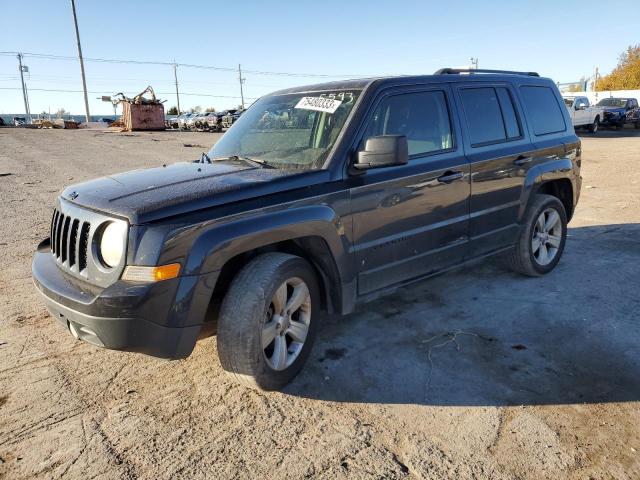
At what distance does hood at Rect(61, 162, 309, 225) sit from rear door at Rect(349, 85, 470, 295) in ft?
2.10

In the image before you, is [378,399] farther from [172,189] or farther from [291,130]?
[291,130]

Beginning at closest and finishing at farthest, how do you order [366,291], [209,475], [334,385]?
[209,475] < [334,385] < [366,291]

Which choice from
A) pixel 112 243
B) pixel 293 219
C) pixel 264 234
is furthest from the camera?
pixel 293 219

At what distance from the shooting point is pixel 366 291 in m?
3.55

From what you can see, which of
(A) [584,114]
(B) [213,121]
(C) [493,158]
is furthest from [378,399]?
(B) [213,121]

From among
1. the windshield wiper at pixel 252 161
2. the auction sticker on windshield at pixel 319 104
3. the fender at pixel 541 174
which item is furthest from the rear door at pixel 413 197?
the fender at pixel 541 174

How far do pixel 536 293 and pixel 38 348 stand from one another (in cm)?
416

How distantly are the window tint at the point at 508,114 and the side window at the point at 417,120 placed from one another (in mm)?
873

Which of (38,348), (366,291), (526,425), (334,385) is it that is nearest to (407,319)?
(366,291)

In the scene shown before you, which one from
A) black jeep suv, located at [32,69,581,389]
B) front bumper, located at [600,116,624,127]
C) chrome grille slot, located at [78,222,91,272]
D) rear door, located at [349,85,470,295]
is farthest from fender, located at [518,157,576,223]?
front bumper, located at [600,116,624,127]

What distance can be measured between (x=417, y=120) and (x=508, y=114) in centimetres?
128

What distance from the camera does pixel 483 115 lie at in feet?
14.4

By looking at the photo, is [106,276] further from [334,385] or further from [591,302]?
[591,302]

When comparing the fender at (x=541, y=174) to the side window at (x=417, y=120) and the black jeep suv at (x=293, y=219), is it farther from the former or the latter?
the side window at (x=417, y=120)
